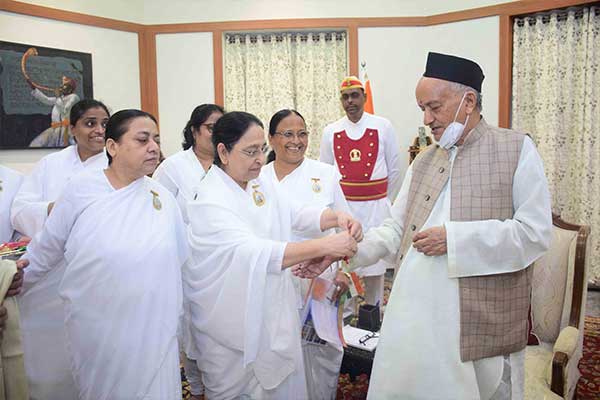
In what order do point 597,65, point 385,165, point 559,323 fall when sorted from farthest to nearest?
point 597,65
point 385,165
point 559,323

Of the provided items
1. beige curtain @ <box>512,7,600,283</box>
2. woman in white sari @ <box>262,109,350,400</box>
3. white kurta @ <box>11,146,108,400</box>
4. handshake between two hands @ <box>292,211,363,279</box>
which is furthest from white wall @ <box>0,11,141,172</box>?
beige curtain @ <box>512,7,600,283</box>

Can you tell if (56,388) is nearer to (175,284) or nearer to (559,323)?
(175,284)

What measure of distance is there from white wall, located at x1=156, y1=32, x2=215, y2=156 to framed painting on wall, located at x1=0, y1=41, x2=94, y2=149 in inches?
39.4

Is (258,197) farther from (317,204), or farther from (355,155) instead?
(355,155)

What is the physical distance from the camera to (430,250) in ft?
5.93

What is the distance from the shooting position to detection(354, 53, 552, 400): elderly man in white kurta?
1776mm

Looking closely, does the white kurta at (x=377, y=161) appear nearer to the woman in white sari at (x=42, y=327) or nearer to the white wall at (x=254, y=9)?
the woman in white sari at (x=42, y=327)

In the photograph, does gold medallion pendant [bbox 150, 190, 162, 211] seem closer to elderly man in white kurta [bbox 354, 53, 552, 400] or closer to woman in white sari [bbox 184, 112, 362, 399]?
woman in white sari [bbox 184, 112, 362, 399]

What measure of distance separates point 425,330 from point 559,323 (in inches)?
39.9

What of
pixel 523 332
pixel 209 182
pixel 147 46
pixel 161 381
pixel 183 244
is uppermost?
pixel 147 46

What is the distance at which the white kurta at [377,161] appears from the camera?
14.1 feet

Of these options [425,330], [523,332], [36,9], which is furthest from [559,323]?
[36,9]

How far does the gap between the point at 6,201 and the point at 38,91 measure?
3.00m

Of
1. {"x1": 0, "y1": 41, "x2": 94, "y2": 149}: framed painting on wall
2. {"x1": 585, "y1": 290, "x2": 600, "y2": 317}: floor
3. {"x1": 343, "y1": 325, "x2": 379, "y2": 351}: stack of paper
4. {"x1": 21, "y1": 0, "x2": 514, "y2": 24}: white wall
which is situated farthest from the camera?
{"x1": 21, "y1": 0, "x2": 514, "y2": 24}: white wall
